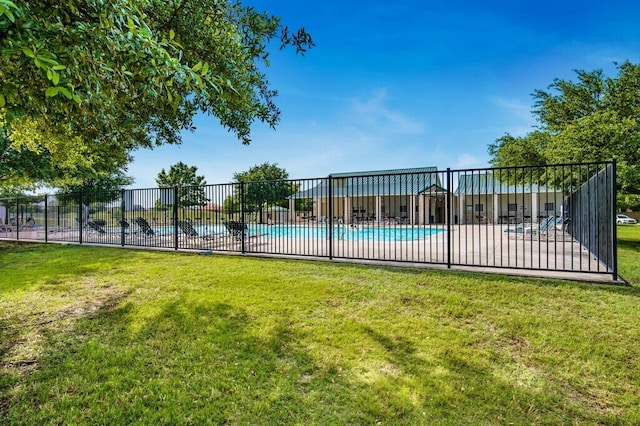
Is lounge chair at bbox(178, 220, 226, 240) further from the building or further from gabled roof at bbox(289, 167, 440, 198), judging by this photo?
the building

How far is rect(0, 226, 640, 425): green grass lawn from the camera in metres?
2.35

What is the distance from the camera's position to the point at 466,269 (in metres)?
6.20

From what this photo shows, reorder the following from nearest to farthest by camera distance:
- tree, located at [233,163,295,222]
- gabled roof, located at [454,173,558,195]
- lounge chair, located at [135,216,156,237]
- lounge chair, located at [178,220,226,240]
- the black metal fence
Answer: gabled roof, located at [454,173,558,195]
the black metal fence
tree, located at [233,163,295,222]
lounge chair, located at [178,220,226,240]
lounge chair, located at [135,216,156,237]

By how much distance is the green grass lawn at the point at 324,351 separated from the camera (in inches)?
92.5

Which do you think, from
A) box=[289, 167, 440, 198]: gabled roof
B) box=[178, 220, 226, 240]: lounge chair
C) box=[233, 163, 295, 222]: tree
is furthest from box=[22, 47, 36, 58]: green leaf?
box=[178, 220, 226, 240]: lounge chair

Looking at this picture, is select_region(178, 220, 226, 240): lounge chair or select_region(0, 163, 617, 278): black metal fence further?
select_region(178, 220, 226, 240): lounge chair

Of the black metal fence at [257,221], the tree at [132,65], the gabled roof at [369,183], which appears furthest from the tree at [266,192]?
the tree at [132,65]

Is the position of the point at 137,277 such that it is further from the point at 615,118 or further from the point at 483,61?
the point at 615,118

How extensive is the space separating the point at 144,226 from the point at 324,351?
1125 centimetres

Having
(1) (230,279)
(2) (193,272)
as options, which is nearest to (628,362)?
Answer: (1) (230,279)

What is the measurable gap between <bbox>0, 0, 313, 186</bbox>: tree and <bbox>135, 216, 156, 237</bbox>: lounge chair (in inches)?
172

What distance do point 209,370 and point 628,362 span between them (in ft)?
13.0

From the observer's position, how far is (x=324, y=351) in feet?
10.6

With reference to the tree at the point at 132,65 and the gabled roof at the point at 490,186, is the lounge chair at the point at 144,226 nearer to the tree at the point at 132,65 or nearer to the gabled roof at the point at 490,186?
the tree at the point at 132,65
